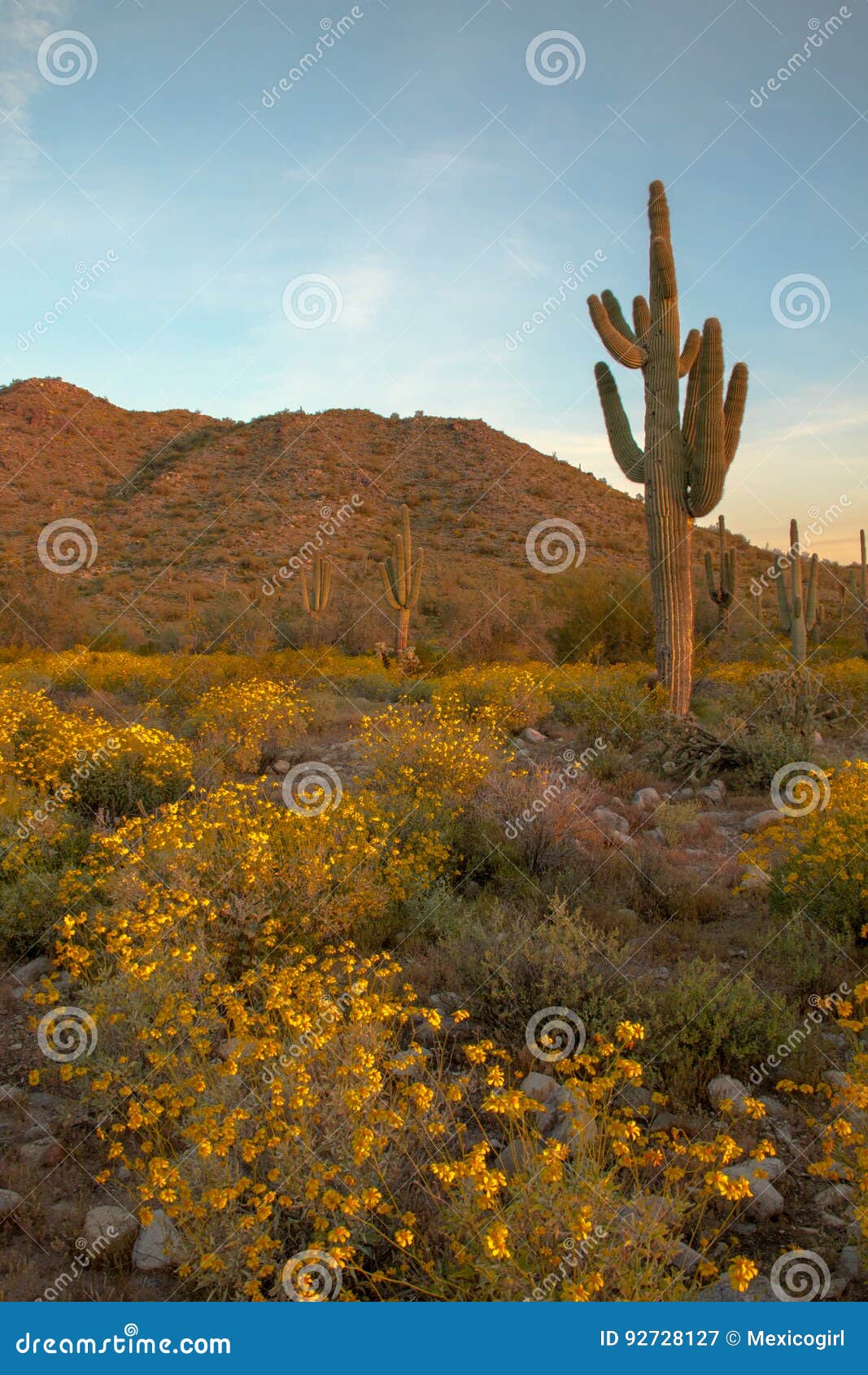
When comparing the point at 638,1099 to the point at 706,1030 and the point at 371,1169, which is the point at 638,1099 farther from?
the point at 371,1169

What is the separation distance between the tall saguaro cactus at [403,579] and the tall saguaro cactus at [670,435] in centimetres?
696

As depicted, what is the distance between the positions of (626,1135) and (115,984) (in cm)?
223

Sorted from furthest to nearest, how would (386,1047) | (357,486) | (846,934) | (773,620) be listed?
(357,486) → (773,620) → (846,934) → (386,1047)

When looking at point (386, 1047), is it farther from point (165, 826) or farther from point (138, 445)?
point (138, 445)

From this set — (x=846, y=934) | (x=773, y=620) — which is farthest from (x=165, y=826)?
(x=773, y=620)

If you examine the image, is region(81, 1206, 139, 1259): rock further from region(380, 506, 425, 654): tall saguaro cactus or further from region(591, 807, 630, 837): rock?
region(380, 506, 425, 654): tall saguaro cactus

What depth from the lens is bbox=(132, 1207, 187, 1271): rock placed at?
2.56m

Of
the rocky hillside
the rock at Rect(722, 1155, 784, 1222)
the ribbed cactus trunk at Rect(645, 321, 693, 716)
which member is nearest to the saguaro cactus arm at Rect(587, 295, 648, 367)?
the ribbed cactus trunk at Rect(645, 321, 693, 716)

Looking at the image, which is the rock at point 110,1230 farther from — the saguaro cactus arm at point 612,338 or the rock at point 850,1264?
the saguaro cactus arm at point 612,338

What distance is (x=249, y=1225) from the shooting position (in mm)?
2285

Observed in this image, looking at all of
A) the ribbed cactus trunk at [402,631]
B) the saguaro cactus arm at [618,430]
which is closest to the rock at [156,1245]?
the saguaro cactus arm at [618,430]

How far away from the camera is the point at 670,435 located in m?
9.66

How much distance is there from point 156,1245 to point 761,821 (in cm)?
544

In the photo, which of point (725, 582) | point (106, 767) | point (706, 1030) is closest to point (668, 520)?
point (725, 582)
